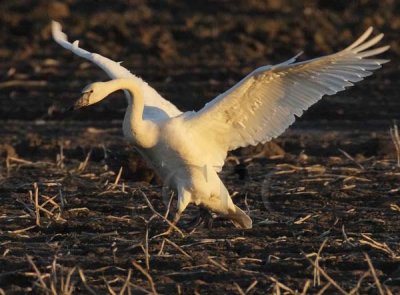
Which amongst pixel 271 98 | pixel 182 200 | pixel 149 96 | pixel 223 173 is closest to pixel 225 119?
pixel 271 98

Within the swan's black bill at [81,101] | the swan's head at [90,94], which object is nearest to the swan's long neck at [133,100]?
the swan's head at [90,94]

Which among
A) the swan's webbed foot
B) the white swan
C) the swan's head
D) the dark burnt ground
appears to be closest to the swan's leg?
the white swan

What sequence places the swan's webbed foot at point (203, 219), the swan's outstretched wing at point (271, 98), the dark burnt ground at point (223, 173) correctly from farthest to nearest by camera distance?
the swan's webbed foot at point (203, 219) < the swan's outstretched wing at point (271, 98) < the dark burnt ground at point (223, 173)

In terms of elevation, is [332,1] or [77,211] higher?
[77,211]

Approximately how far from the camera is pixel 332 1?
88.7ft

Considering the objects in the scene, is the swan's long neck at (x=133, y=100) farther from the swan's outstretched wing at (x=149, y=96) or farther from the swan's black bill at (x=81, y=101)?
the swan's outstretched wing at (x=149, y=96)

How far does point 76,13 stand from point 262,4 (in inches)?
147

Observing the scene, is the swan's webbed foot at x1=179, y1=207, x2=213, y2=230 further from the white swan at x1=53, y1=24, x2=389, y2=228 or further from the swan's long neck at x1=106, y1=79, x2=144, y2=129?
the swan's long neck at x1=106, y1=79, x2=144, y2=129

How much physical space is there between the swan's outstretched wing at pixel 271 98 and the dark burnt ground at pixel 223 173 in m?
0.75

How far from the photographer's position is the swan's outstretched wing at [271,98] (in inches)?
410

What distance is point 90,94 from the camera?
1003 centimetres

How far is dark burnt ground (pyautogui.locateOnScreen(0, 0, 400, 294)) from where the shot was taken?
8.95m

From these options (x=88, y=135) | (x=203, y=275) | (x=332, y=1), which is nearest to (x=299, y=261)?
(x=203, y=275)

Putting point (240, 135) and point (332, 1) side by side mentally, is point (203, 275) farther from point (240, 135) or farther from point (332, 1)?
point (332, 1)
